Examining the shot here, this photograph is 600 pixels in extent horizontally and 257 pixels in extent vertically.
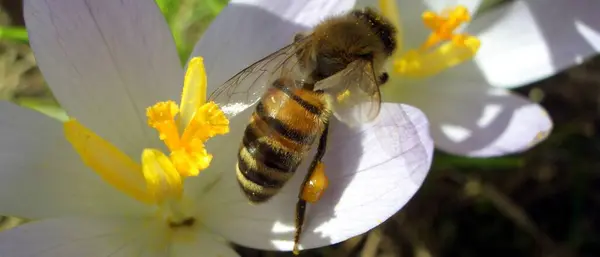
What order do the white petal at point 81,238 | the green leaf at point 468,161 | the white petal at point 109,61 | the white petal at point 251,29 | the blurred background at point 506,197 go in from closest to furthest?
the white petal at point 81,238 < the white petal at point 109,61 < the white petal at point 251,29 < the green leaf at point 468,161 < the blurred background at point 506,197

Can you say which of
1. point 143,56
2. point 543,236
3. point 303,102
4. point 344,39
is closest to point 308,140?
point 303,102

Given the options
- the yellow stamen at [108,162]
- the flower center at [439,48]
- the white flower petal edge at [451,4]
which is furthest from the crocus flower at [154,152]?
the white flower petal edge at [451,4]

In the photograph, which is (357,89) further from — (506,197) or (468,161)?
(506,197)

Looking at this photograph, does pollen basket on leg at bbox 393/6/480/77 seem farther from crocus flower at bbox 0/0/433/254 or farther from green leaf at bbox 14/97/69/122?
green leaf at bbox 14/97/69/122

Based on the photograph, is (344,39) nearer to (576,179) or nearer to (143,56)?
(143,56)

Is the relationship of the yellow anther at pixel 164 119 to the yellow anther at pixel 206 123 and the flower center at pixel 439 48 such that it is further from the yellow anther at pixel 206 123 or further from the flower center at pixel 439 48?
the flower center at pixel 439 48

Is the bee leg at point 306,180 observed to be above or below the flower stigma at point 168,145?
below

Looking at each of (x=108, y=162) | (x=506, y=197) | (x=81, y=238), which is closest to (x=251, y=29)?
(x=108, y=162)
